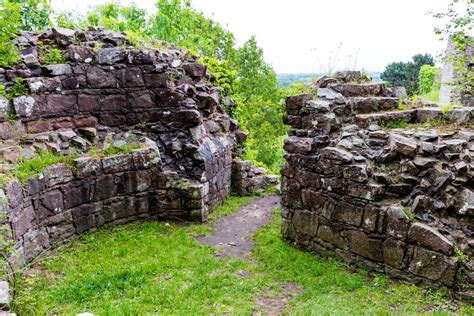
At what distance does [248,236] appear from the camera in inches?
311

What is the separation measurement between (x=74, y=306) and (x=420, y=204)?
15.9 ft

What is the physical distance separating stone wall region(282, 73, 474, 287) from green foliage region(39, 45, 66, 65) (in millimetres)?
4669

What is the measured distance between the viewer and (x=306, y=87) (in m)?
7.54

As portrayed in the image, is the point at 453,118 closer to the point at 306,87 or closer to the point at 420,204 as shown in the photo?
the point at 420,204

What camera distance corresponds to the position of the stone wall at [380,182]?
5.03 metres

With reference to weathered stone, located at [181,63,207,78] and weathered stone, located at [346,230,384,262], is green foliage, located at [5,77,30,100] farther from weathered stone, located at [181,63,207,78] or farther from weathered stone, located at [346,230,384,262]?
weathered stone, located at [346,230,384,262]

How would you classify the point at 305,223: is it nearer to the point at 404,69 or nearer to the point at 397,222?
the point at 397,222

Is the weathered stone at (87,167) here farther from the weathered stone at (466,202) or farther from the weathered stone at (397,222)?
the weathered stone at (466,202)

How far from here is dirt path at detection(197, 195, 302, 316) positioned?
5.29 m

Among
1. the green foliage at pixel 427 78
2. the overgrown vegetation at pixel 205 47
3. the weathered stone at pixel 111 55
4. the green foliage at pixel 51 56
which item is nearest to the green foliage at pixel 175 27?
the overgrown vegetation at pixel 205 47

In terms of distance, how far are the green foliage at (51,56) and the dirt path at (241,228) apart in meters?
4.56

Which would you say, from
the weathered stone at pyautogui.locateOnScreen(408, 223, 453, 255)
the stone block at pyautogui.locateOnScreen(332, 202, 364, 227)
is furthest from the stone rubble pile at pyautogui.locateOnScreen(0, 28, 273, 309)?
the weathered stone at pyautogui.locateOnScreen(408, 223, 453, 255)

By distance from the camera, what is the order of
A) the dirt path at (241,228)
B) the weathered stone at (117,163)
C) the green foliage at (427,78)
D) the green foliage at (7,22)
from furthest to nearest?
the green foliage at (427,78)
the weathered stone at (117,163)
the dirt path at (241,228)
the green foliage at (7,22)

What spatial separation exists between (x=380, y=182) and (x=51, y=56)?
21.6 ft
